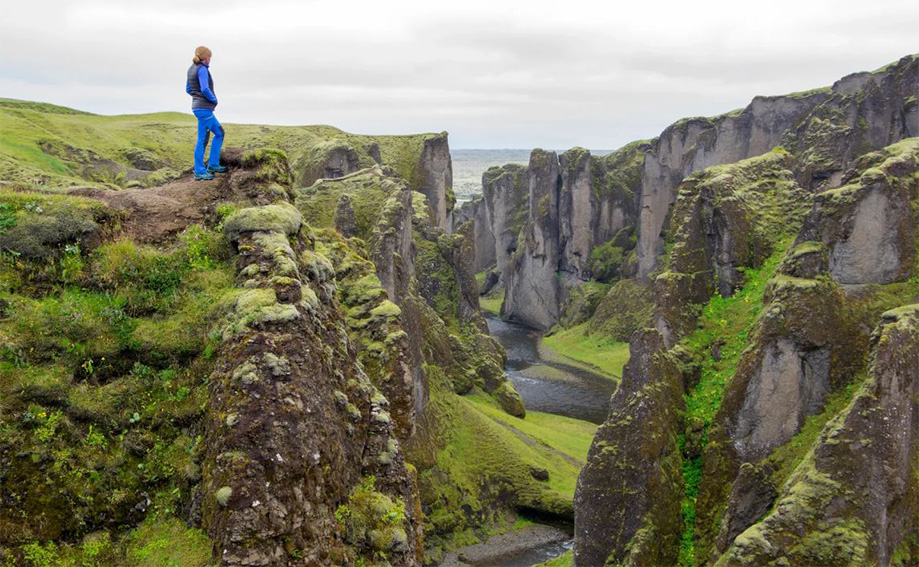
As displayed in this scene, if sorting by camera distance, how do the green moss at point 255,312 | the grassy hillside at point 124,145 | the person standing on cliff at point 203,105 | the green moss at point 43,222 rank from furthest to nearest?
the grassy hillside at point 124,145 < the person standing on cliff at point 203,105 < the green moss at point 43,222 < the green moss at point 255,312

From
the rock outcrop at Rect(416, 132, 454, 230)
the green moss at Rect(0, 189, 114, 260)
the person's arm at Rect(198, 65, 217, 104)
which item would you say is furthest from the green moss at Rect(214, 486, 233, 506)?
the rock outcrop at Rect(416, 132, 454, 230)

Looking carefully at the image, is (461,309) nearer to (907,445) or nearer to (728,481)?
(728,481)

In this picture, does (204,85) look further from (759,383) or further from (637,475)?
(637,475)

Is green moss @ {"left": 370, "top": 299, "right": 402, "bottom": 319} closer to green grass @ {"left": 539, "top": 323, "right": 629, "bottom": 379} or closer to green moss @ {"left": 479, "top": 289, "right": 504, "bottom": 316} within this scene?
green grass @ {"left": 539, "top": 323, "right": 629, "bottom": 379}

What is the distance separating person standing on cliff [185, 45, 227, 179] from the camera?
1670cm

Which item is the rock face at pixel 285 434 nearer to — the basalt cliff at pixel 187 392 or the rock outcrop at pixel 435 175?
the basalt cliff at pixel 187 392

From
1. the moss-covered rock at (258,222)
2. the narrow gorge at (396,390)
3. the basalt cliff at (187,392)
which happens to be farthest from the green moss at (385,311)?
the moss-covered rock at (258,222)

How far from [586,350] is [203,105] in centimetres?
9675

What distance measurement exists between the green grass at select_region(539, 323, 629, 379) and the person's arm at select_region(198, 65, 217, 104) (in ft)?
269

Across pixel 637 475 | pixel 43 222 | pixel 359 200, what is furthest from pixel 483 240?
pixel 43 222

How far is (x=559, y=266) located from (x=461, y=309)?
6332 cm

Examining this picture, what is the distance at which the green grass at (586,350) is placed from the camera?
9894cm

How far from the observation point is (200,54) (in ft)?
54.3

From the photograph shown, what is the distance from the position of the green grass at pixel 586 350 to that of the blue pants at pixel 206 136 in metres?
80.9
